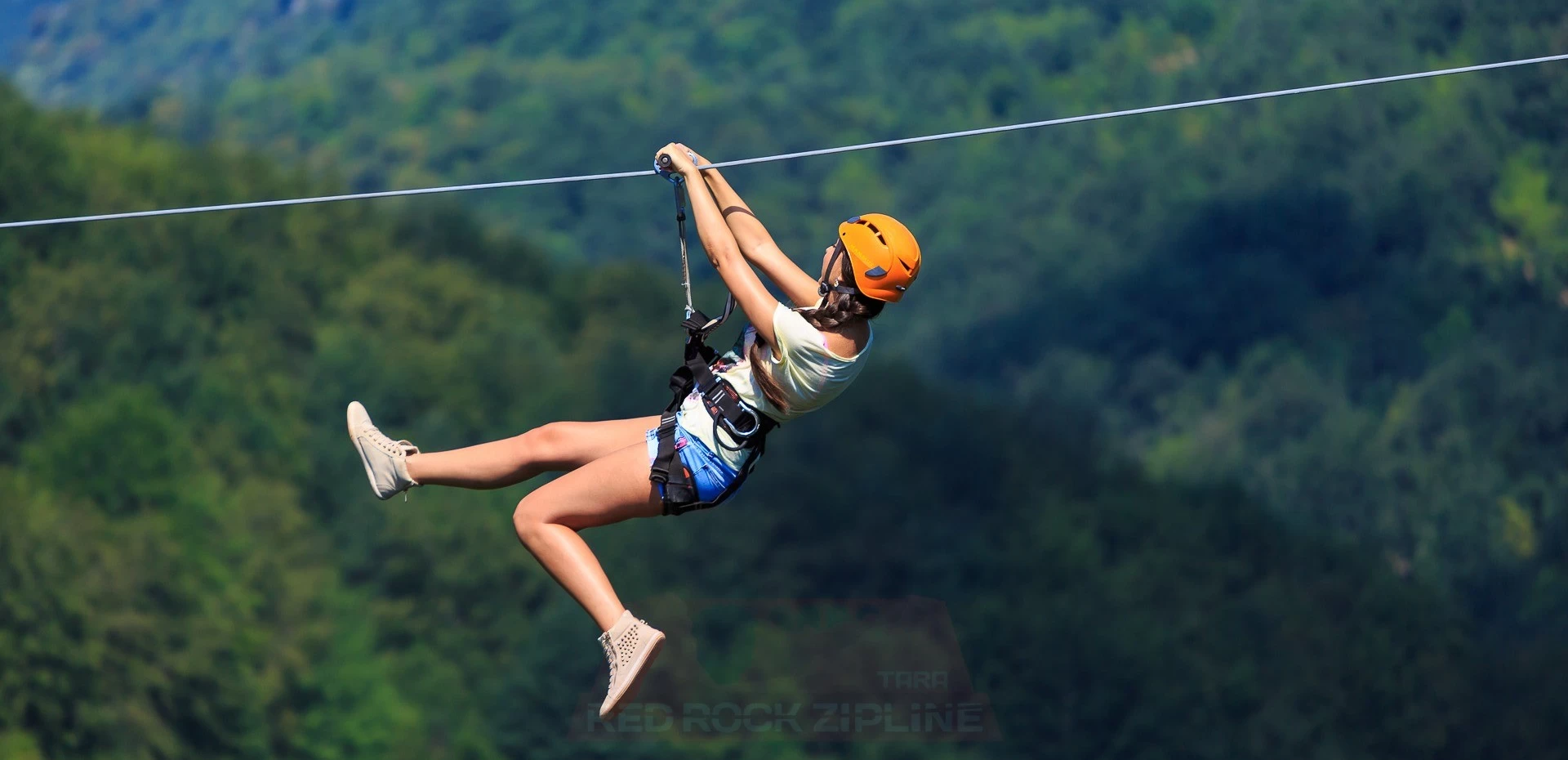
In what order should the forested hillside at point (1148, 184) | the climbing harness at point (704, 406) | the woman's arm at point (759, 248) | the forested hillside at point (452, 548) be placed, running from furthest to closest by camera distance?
the forested hillside at point (1148, 184)
the forested hillside at point (452, 548)
the climbing harness at point (704, 406)
the woman's arm at point (759, 248)

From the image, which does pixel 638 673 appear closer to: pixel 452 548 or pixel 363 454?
pixel 363 454

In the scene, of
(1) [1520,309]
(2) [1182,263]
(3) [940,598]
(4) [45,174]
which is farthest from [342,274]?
(1) [1520,309]

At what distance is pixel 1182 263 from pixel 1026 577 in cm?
2068

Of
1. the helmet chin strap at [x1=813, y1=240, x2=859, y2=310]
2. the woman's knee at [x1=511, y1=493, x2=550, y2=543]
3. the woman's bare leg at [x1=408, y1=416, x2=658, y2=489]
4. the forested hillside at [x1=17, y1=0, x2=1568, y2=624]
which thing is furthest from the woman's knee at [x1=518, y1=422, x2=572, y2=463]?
the forested hillside at [x1=17, y1=0, x2=1568, y2=624]

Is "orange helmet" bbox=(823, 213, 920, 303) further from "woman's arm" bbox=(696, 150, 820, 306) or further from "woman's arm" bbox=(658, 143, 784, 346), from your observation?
"woman's arm" bbox=(658, 143, 784, 346)

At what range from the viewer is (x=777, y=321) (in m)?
6.59

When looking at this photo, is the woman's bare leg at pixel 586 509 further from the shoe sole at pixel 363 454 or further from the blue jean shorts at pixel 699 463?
the shoe sole at pixel 363 454

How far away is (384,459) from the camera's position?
7.09m

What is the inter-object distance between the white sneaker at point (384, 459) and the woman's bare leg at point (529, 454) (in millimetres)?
71

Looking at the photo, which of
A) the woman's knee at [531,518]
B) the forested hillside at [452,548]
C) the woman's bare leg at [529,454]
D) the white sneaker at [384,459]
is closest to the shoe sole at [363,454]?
the white sneaker at [384,459]

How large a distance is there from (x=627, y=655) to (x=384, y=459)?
1.11m

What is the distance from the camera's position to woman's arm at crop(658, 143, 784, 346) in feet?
21.6

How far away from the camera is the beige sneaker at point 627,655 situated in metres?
6.62

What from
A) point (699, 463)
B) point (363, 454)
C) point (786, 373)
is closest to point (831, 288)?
point (786, 373)
